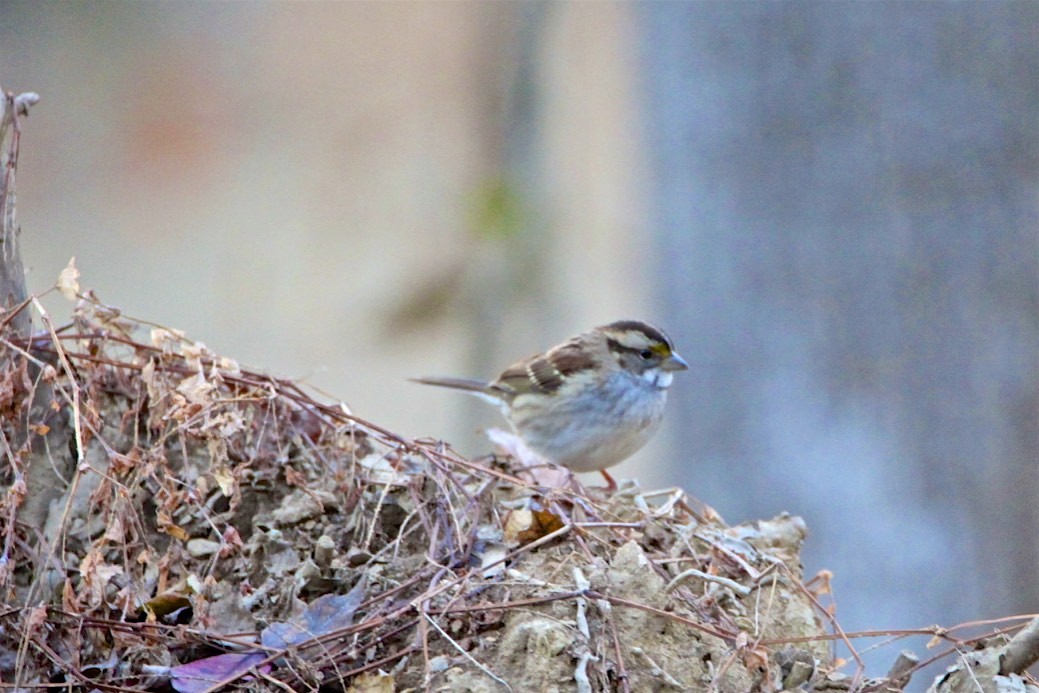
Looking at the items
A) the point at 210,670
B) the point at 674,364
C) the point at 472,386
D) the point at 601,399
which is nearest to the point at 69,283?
the point at 210,670

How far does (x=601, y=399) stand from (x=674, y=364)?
0.37 m

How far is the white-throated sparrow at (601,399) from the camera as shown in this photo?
18.7ft

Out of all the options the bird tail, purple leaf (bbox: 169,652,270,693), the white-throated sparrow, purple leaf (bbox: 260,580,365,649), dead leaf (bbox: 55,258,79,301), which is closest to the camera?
purple leaf (bbox: 169,652,270,693)

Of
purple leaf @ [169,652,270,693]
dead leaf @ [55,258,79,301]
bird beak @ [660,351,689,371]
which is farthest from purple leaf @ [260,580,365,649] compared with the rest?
bird beak @ [660,351,689,371]

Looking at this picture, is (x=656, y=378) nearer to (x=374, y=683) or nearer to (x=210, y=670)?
(x=374, y=683)

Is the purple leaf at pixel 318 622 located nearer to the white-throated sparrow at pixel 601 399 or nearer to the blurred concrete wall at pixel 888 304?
the white-throated sparrow at pixel 601 399

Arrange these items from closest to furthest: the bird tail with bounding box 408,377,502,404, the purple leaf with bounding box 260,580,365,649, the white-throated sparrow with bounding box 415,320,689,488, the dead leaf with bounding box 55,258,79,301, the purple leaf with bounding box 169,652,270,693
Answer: the purple leaf with bounding box 169,652,270,693, the purple leaf with bounding box 260,580,365,649, the dead leaf with bounding box 55,258,79,301, the white-throated sparrow with bounding box 415,320,689,488, the bird tail with bounding box 408,377,502,404

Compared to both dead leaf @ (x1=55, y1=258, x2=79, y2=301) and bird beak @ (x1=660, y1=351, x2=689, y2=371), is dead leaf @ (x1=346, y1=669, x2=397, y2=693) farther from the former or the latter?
bird beak @ (x1=660, y1=351, x2=689, y2=371)

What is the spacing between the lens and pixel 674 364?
5.74m

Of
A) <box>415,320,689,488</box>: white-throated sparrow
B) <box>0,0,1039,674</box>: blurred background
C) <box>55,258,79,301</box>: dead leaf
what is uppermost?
<box>0,0,1039,674</box>: blurred background

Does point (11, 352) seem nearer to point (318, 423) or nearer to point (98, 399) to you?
point (98, 399)

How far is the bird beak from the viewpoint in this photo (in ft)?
18.8

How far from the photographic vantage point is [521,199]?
8867mm

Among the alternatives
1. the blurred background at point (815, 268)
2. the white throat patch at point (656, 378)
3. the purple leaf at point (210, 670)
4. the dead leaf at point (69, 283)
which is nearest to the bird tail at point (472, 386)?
the white throat patch at point (656, 378)
